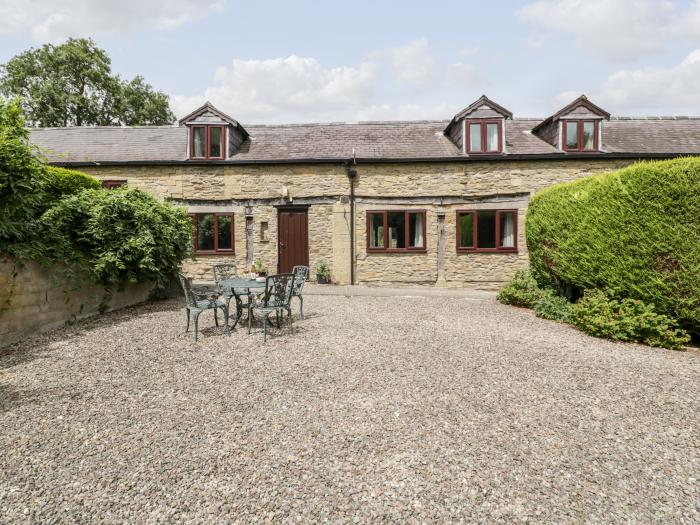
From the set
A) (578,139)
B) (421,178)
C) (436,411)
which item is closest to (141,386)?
(436,411)

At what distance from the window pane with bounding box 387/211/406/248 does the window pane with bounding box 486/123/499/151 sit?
376 cm

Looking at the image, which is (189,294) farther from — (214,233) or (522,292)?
(522,292)

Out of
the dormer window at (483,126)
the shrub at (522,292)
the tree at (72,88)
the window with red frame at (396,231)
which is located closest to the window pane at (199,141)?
the window with red frame at (396,231)

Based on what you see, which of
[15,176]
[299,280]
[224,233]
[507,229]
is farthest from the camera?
[224,233]

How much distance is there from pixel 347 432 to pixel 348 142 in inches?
463

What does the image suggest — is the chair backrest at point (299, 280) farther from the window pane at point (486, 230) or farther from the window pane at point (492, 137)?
the window pane at point (492, 137)

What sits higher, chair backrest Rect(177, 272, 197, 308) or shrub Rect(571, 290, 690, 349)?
chair backrest Rect(177, 272, 197, 308)

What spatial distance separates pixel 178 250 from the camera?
29.0 ft

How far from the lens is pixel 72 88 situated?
2625cm

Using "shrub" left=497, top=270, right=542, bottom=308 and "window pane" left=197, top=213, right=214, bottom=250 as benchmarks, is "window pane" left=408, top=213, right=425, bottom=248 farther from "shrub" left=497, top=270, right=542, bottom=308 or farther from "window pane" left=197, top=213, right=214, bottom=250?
"window pane" left=197, top=213, right=214, bottom=250

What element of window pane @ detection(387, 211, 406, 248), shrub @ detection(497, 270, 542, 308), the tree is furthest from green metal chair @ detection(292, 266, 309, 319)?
the tree

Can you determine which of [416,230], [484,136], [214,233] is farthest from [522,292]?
[214,233]

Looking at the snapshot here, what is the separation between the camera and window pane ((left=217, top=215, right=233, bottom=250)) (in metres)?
12.6

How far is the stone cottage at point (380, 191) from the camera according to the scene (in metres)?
12.0
